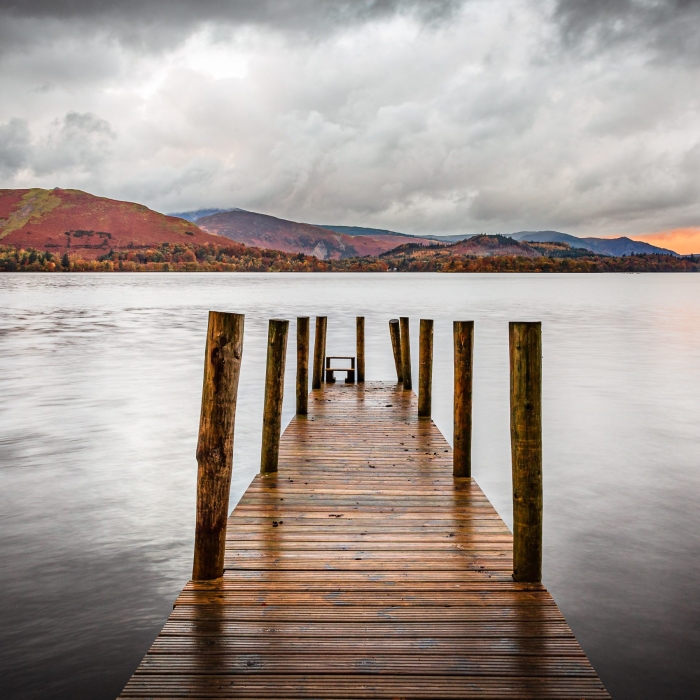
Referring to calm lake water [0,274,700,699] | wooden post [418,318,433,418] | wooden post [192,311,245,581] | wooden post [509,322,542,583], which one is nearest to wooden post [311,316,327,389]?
calm lake water [0,274,700,699]

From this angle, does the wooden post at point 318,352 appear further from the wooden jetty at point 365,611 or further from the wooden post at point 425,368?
the wooden jetty at point 365,611

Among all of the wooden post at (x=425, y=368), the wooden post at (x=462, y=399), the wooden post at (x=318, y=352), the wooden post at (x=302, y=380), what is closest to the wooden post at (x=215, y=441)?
the wooden post at (x=462, y=399)

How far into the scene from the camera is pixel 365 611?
13.8 feet

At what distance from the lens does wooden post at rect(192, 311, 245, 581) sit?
4.66 metres

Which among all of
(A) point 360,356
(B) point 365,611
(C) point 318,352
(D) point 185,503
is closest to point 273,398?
(D) point 185,503

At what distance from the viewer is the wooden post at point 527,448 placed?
4.72 m

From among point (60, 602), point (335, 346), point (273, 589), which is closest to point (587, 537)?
point (273, 589)

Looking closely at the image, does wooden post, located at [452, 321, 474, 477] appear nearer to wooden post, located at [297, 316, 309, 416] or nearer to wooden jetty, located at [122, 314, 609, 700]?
wooden jetty, located at [122, 314, 609, 700]

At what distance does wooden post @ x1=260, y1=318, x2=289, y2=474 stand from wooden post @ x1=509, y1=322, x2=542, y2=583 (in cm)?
355

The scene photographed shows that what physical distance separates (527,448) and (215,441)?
246 centimetres

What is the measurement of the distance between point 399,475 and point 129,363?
797 inches

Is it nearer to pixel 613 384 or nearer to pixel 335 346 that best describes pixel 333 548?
pixel 613 384

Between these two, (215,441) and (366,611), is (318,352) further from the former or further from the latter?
(366,611)

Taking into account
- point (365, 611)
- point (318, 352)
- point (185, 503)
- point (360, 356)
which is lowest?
point (185, 503)
